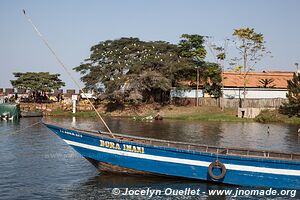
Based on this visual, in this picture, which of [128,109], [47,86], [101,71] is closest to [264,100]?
[128,109]

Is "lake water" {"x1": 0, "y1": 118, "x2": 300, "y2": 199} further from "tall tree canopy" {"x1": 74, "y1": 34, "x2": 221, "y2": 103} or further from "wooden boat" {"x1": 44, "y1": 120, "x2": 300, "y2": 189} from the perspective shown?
"tall tree canopy" {"x1": 74, "y1": 34, "x2": 221, "y2": 103}

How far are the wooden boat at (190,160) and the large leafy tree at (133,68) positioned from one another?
41089mm

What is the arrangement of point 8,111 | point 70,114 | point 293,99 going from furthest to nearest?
Answer: point 70,114
point 8,111
point 293,99

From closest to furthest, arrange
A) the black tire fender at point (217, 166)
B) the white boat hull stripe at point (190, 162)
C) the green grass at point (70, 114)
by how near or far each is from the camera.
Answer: the white boat hull stripe at point (190, 162)
the black tire fender at point (217, 166)
the green grass at point (70, 114)

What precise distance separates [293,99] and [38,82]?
46.2 metres

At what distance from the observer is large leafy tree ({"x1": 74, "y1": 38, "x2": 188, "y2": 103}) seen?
63.0 m

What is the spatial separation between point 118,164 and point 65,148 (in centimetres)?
1137

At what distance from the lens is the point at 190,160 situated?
1930 centimetres

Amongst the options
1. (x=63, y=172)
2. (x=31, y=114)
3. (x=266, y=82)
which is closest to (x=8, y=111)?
(x=31, y=114)

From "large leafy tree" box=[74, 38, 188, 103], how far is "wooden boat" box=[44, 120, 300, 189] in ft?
135

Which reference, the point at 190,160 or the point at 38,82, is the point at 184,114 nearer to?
the point at 38,82

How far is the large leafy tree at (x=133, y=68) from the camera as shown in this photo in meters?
63.0

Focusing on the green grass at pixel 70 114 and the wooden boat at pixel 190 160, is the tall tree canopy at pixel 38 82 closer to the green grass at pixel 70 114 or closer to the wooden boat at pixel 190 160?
the green grass at pixel 70 114

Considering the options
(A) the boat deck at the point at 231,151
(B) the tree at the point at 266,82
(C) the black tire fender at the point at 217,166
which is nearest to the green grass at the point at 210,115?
(B) the tree at the point at 266,82
